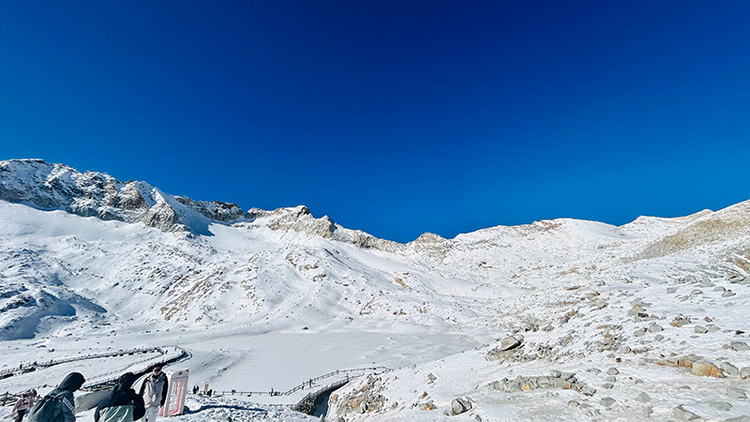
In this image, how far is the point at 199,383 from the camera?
26.7m

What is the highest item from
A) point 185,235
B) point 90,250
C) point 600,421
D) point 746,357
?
point 185,235

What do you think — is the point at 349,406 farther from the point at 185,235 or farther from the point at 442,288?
the point at 185,235

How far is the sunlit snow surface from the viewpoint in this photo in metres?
9.52

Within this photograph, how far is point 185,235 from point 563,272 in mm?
94484

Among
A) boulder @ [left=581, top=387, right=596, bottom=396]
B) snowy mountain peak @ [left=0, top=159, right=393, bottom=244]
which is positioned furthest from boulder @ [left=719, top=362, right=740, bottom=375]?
snowy mountain peak @ [left=0, top=159, right=393, bottom=244]

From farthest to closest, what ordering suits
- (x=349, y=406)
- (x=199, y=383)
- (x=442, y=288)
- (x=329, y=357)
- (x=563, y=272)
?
(x=442, y=288)
(x=563, y=272)
(x=329, y=357)
(x=199, y=383)
(x=349, y=406)

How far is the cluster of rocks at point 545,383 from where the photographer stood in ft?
28.9

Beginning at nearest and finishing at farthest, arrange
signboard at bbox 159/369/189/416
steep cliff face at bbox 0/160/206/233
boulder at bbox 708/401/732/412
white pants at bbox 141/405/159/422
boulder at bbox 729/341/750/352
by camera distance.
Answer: boulder at bbox 708/401/732/412 < boulder at bbox 729/341/750/352 < white pants at bbox 141/405/159/422 < signboard at bbox 159/369/189/416 < steep cliff face at bbox 0/160/206/233

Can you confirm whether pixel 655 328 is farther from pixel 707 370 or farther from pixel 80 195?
pixel 80 195

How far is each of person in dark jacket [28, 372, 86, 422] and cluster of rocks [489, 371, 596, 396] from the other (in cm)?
1102

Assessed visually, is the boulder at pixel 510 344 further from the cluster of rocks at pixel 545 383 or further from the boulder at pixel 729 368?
the boulder at pixel 729 368

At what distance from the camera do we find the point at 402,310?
5494cm

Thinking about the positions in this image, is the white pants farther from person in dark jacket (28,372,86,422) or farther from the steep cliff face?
the steep cliff face

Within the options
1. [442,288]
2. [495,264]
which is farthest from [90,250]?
[495,264]
